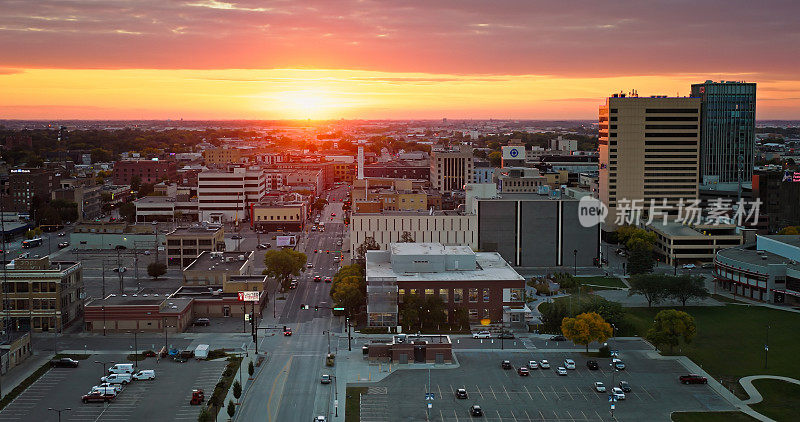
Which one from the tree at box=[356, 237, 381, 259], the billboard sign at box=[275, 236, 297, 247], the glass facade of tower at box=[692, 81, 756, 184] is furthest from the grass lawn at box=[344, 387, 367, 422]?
the glass facade of tower at box=[692, 81, 756, 184]

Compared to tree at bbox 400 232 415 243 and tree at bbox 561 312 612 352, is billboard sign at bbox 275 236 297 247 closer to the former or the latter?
tree at bbox 400 232 415 243

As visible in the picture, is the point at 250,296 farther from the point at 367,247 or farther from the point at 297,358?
the point at 367,247

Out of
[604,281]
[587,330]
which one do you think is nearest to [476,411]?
[587,330]

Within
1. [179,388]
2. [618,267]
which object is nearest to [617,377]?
[179,388]

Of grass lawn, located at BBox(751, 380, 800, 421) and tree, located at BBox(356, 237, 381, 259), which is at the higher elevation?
tree, located at BBox(356, 237, 381, 259)

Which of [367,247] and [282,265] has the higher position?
[367,247]

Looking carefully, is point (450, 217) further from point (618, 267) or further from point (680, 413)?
point (680, 413)

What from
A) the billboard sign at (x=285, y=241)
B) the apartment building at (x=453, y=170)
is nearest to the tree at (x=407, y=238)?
the billboard sign at (x=285, y=241)
